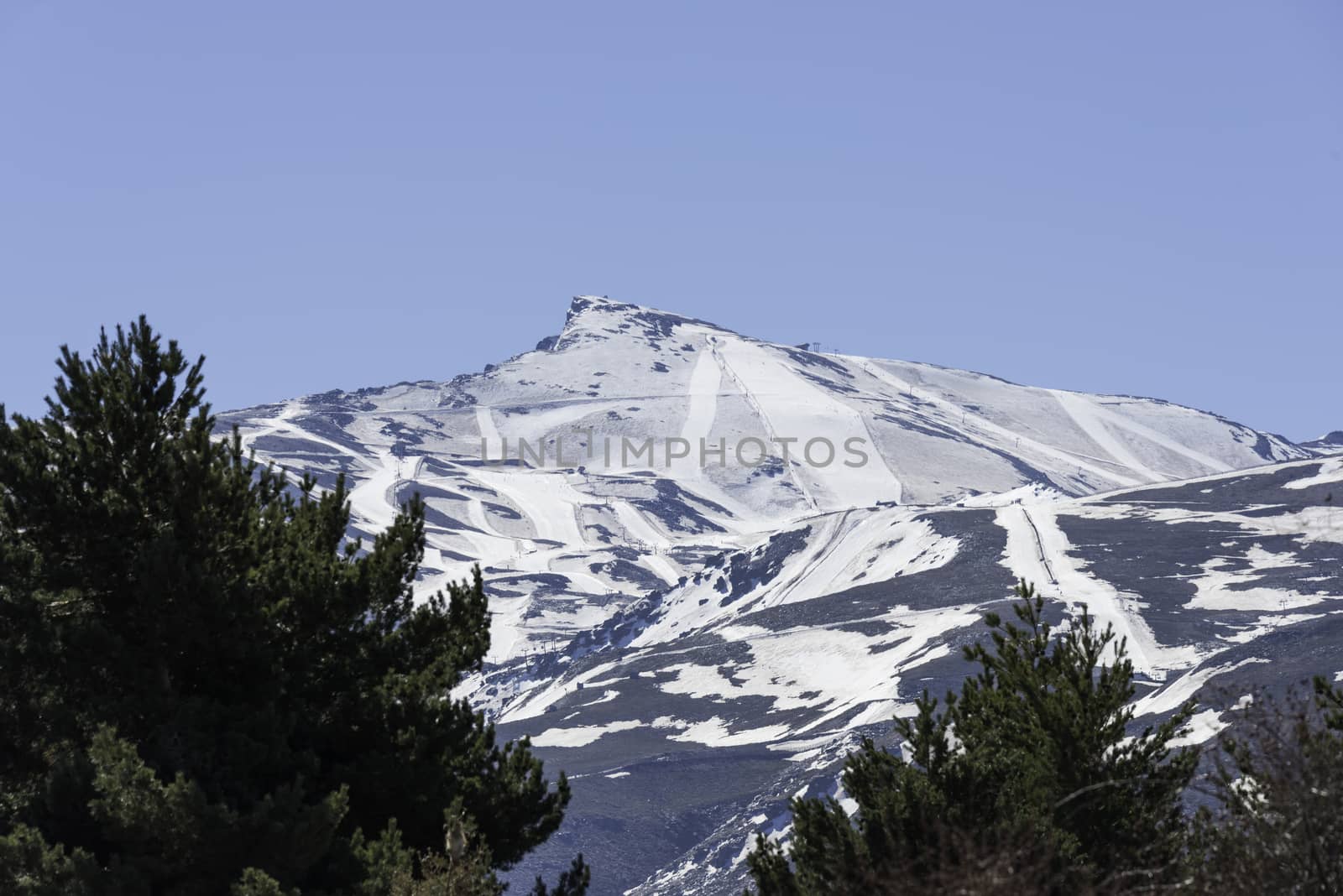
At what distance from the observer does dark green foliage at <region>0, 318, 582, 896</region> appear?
911 inches

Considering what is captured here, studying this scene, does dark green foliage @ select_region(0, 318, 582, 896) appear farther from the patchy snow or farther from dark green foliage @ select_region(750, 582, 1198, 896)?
the patchy snow

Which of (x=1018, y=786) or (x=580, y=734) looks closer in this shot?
(x=1018, y=786)

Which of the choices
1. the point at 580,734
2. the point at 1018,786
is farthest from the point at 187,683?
the point at 580,734

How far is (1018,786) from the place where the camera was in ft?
88.1

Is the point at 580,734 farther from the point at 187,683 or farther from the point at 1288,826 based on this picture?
the point at 1288,826

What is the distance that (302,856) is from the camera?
2336cm

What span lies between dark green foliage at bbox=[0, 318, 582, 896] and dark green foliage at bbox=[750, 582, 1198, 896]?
5.81m

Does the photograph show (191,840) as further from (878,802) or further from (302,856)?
(878,802)

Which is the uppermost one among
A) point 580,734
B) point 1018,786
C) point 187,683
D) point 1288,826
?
point 187,683

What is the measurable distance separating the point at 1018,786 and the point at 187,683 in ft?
45.9

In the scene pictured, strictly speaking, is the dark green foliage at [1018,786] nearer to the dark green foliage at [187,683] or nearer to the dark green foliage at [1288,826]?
the dark green foliage at [1288,826]

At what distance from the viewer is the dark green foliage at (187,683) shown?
2314 cm

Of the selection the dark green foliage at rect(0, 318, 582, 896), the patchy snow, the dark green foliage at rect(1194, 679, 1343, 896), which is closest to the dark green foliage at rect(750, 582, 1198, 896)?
the dark green foliage at rect(1194, 679, 1343, 896)

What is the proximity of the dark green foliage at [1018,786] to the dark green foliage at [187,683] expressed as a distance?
5809mm
